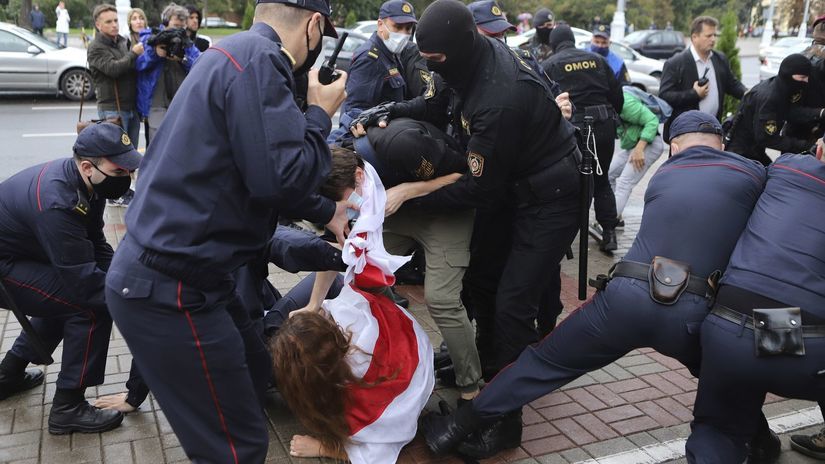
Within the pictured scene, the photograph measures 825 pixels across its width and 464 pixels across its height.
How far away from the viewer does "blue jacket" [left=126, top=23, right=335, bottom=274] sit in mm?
2062

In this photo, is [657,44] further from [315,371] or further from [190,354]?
[190,354]

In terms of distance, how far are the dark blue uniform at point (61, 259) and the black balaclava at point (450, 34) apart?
5.24ft

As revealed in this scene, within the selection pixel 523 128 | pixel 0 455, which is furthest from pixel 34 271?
pixel 523 128

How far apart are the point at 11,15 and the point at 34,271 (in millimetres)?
30828

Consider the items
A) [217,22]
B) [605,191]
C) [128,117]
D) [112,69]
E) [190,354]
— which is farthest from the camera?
[217,22]

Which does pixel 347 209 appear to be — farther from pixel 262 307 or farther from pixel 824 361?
pixel 824 361

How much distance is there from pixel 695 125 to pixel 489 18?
2.19m

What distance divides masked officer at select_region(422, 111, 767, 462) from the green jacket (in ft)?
11.3

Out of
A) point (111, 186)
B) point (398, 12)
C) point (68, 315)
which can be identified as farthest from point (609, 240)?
point (68, 315)

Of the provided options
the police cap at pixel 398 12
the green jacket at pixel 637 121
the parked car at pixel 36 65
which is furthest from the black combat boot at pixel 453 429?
the parked car at pixel 36 65

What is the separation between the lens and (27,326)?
10.7 feet

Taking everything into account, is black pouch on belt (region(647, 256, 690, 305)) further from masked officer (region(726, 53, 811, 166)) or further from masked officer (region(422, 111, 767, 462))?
masked officer (region(726, 53, 811, 166))

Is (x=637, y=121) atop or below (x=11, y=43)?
atop

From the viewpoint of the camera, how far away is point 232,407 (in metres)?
2.32
